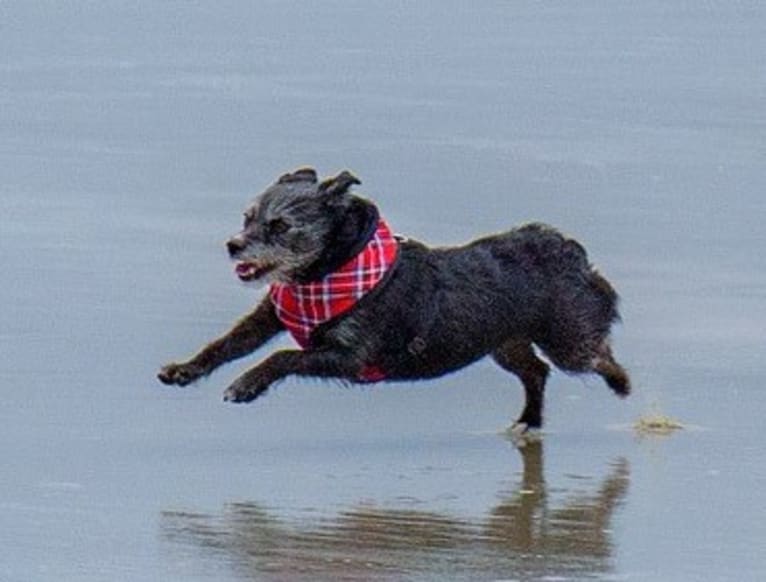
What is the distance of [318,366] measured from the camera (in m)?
7.80

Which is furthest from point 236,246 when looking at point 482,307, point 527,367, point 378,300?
point 527,367

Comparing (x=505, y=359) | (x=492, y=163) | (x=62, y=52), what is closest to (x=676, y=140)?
(x=492, y=163)

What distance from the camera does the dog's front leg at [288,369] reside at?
25.3 ft

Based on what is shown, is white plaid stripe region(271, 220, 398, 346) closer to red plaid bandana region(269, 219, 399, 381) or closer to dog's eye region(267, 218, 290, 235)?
red plaid bandana region(269, 219, 399, 381)

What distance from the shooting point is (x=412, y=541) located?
6.43 m

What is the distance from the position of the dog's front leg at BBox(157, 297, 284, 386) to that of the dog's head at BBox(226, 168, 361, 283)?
0.73 ft

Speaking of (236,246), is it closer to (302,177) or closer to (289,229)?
(289,229)

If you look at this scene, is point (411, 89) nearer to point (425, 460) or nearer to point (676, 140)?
point (676, 140)

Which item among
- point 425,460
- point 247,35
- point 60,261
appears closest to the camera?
point 425,460

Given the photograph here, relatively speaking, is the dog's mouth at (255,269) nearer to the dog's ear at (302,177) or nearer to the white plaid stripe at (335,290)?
the white plaid stripe at (335,290)

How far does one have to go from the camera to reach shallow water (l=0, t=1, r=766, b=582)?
6.50 m

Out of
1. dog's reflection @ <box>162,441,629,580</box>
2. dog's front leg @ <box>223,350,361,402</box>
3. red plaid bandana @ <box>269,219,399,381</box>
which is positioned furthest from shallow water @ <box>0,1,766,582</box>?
red plaid bandana @ <box>269,219,399,381</box>

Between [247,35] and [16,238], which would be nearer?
[16,238]

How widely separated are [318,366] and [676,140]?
5.98 metres
